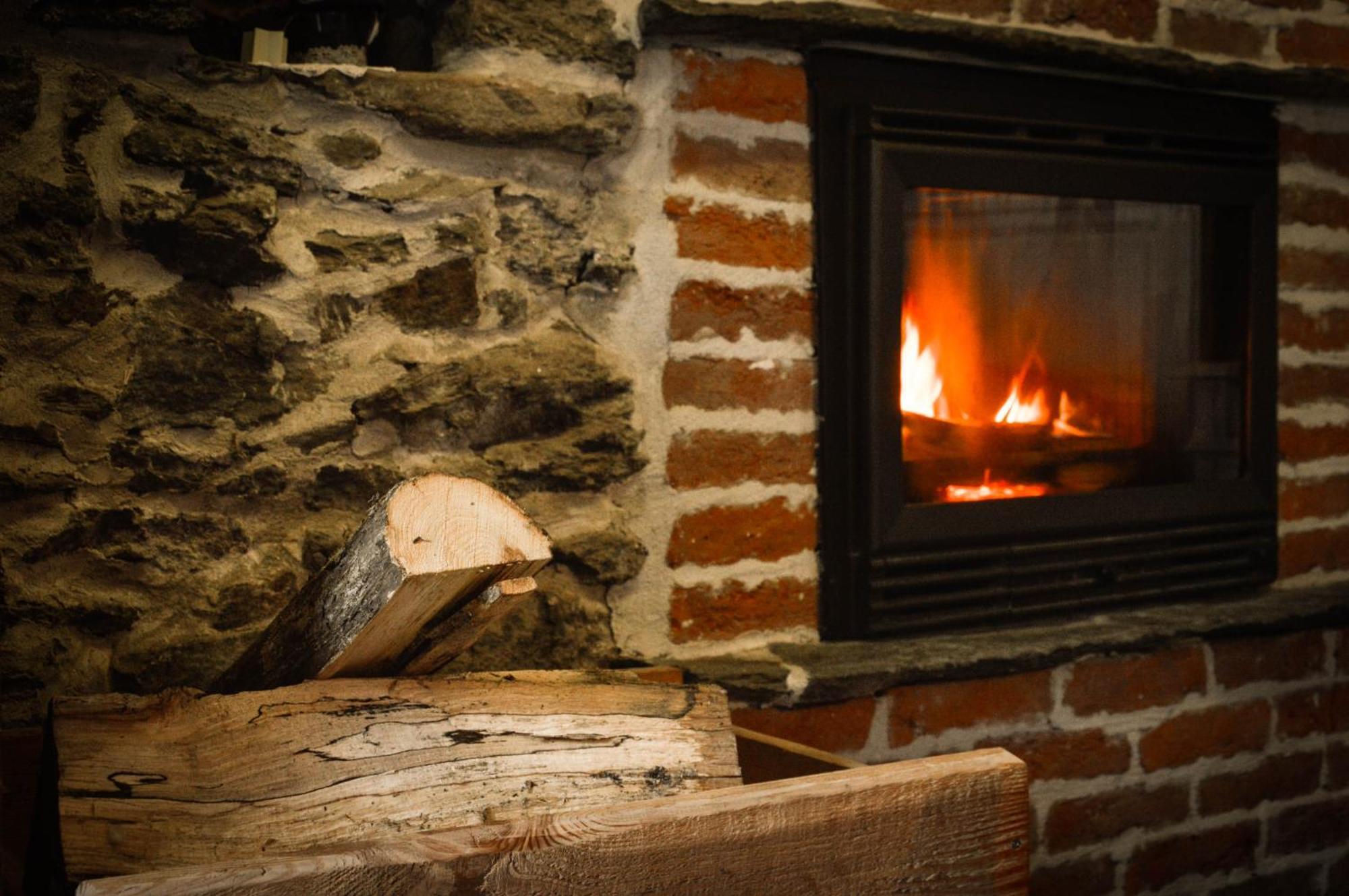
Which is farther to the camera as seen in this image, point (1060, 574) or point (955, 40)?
point (1060, 574)

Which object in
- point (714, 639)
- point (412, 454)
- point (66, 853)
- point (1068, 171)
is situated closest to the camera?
point (66, 853)

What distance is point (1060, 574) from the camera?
157 centimetres

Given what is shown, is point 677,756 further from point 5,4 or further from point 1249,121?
point 1249,121

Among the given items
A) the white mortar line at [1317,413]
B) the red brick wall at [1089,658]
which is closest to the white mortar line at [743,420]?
the red brick wall at [1089,658]

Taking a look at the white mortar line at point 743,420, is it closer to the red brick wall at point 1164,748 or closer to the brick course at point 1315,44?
the red brick wall at point 1164,748

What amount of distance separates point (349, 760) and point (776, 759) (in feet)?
1.47

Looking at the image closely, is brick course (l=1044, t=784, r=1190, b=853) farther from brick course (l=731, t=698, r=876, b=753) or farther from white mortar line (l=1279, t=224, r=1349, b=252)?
white mortar line (l=1279, t=224, r=1349, b=252)

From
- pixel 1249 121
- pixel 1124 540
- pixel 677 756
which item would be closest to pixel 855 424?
pixel 1124 540

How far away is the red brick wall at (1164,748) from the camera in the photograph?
1480mm

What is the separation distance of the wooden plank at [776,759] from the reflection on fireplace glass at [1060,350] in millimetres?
459

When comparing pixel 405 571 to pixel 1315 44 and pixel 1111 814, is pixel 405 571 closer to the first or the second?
pixel 1111 814

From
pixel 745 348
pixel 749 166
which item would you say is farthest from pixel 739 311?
pixel 749 166

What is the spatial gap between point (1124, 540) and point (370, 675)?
1.10 meters

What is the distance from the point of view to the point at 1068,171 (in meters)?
1.53
